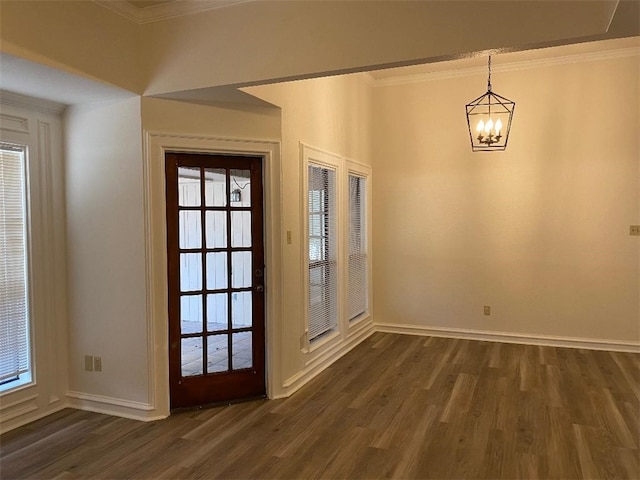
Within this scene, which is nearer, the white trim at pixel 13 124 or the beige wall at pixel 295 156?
the white trim at pixel 13 124

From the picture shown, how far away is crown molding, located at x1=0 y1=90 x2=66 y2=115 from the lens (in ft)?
10.8

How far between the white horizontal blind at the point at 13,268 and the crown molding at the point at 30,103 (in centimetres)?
32

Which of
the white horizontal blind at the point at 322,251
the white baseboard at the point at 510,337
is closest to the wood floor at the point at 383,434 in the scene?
the white horizontal blind at the point at 322,251

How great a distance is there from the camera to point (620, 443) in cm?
312

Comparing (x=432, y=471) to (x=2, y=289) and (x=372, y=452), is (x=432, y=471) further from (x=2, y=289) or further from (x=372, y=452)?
(x=2, y=289)

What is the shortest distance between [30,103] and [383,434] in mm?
3493

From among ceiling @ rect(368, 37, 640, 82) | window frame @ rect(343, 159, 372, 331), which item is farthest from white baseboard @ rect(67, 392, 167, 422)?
ceiling @ rect(368, 37, 640, 82)

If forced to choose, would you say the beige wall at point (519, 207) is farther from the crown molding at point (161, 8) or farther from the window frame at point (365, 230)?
the crown molding at point (161, 8)

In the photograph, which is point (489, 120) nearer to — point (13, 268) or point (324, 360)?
point (324, 360)

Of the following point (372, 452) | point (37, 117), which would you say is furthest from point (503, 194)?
point (37, 117)

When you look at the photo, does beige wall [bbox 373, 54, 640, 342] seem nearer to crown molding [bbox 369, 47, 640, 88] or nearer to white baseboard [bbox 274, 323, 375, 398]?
crown molding [bbox 369, 47, 640, 88]

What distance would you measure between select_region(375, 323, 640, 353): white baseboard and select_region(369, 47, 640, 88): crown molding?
123 inches

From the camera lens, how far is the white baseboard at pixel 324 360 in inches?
162

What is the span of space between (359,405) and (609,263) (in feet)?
11.2
